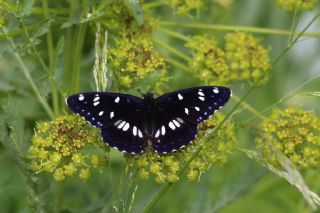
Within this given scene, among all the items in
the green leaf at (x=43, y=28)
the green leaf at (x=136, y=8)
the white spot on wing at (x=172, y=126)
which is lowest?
the white spot on wing at (x=172, y=126)

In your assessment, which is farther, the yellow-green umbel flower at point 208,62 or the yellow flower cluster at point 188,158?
the yellow-green umbel flower at point 208,62

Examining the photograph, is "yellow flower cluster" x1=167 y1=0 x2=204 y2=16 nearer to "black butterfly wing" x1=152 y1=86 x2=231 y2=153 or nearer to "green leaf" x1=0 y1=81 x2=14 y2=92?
"black butterfly wing" x1=152 y1=86 x2=231 y2=153

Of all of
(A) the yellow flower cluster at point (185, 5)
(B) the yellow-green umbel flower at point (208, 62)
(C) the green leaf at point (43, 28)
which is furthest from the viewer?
(A) the yellow flower cluster at point (185, 5)

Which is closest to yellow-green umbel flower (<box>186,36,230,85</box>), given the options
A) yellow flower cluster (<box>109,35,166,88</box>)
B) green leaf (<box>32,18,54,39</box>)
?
yellow flower cluster (<box>109,35,166,88</box>)

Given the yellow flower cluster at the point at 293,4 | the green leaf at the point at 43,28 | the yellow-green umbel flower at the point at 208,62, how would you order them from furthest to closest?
the yellow flower cluster at the point at 293,4, the yellow-green umbel flower at the point at 208,62, the green leaf at the point at 43,28

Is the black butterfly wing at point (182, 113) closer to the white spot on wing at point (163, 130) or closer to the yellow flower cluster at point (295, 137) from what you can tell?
the white spot on wing at point (163, 130)

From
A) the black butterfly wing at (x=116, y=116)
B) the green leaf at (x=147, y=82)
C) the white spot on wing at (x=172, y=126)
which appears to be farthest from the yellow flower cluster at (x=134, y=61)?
the white spot on wing at (x=172, y=126)

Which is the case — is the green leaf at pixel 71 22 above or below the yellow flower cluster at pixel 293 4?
above

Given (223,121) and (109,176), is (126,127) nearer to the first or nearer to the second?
(223,121)
